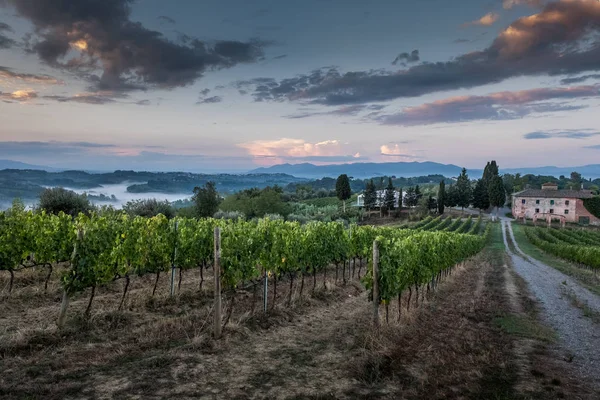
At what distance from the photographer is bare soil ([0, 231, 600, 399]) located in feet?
21.9

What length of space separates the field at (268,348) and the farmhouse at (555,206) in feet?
290

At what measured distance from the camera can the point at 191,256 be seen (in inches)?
563

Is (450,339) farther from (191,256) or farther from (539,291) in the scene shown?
(539,291)

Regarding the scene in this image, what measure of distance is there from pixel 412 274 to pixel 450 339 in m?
4.40

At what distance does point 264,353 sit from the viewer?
28.0 feet

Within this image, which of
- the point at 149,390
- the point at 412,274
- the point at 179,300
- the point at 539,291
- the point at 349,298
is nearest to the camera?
the point at 149,390

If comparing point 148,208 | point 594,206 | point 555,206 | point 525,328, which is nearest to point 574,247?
point 525,328

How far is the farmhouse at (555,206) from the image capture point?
85000 mm

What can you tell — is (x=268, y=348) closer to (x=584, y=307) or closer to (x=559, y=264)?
(x=584, y=307)

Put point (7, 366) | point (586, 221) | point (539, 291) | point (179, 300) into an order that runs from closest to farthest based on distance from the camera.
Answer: point (7, 366)
point (179, 300)
point (539, 291)
point (586, 221)

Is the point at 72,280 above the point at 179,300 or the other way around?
above

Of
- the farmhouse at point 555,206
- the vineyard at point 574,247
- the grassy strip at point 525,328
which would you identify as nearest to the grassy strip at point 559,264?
the vineyard at point 574,247

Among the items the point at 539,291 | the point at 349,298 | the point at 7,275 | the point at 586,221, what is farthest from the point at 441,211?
the point at 7,275

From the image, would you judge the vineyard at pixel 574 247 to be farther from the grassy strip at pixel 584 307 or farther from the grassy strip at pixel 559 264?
the grassy strip at pixel 584 307
